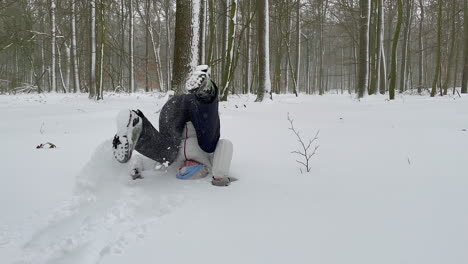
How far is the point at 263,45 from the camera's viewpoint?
31.7 feet

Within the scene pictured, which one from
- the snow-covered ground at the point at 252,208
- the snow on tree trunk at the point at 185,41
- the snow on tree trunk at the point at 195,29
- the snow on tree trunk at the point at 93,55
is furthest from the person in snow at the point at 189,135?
the snow on tree trunk at the point at 93,55

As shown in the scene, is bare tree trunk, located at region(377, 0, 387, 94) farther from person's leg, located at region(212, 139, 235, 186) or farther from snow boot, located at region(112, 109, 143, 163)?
Answer: snow boot, located at region(112, 109, 143, 163)

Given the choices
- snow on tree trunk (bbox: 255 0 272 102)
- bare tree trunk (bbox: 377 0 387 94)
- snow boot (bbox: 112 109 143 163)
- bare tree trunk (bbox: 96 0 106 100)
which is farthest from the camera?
bare tree trunk (bbox: 377 0 387 94)

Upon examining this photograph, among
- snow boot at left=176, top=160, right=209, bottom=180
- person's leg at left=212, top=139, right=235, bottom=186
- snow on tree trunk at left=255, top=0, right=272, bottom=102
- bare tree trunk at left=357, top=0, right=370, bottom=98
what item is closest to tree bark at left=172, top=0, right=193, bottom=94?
snow boot at left=176, top=160, right=209, bottom=180

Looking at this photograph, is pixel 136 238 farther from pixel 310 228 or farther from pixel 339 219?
pixel 339 219

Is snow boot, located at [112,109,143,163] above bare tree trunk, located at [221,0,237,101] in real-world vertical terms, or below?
below

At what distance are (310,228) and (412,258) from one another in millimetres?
515

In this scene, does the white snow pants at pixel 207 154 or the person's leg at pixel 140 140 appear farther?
the white snow pants at pixel 207 154

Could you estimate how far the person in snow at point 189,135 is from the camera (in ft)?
8.20

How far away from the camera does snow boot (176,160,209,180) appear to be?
272 cm

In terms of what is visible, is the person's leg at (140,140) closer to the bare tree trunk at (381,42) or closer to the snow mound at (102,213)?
the snow mound at (102,213)

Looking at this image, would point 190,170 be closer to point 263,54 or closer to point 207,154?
point 207,154

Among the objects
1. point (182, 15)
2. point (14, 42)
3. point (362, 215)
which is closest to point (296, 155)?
point (362, 215)

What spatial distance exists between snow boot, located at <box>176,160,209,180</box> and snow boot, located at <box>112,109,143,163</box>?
1.65 feet
